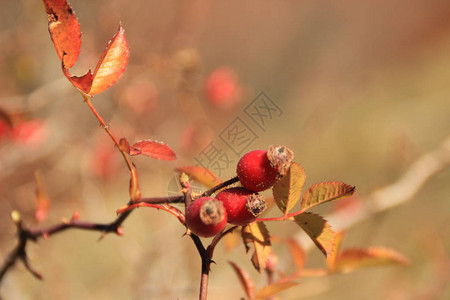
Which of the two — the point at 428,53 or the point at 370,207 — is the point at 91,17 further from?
the point at 428,53

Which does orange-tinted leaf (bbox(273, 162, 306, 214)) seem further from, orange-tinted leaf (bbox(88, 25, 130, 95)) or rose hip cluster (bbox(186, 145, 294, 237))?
orange-tinted leaf (bbox(88, 25, 130, 95))

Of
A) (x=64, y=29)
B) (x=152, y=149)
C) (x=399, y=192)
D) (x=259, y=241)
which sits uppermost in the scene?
(x=64, y=29)

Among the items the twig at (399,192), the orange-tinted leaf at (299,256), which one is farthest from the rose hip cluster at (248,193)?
A: the twig at (399,192)

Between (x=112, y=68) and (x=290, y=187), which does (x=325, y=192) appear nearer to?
(x=290, y=187)

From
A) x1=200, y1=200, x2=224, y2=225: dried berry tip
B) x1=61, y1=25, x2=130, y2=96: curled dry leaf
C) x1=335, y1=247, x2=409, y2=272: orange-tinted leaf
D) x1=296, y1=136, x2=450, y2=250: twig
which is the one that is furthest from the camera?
x1=296, y1=136, x2=450, y2=250: twig

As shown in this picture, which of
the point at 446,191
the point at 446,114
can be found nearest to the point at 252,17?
the point at 446,114

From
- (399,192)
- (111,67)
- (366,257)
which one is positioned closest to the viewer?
(111,67)

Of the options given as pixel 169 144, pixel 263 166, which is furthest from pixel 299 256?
pixel 169 144

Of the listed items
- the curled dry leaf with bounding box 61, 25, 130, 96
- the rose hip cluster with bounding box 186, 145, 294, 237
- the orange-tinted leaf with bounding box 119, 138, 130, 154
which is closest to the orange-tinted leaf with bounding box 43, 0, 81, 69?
the curled dry leaf with bounding box 61, 25, 130, 96
